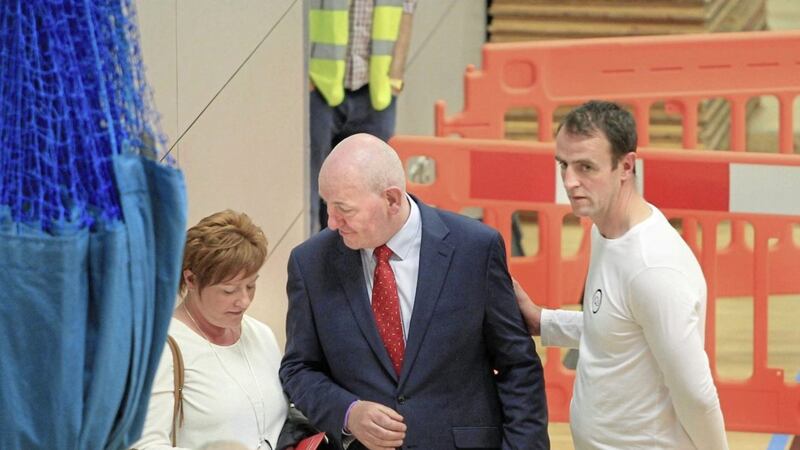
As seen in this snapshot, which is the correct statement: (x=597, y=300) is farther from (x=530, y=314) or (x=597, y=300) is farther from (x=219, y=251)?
(x=219, y=251)

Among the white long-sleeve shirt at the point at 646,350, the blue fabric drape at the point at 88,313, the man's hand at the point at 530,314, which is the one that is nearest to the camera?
the blue fabric drape at the point at 88,313

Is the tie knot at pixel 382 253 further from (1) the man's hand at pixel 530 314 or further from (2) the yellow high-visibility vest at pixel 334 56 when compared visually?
(2) the yellow high-visibility vest at pixel 334 56

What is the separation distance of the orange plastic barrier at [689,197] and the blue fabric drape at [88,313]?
12.6 feet

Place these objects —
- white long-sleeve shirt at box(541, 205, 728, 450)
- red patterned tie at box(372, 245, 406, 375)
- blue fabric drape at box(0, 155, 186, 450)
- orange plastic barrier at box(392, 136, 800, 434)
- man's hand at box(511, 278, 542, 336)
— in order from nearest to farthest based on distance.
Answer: blue fabric drape at box(0, 155, 186, 450)
white long-sleeve shirt at box(541, 205, 728, 450)
red patterned tie at box(372, 245, 406, 375)
man's hand at box(511, 278, 542, 336)
orange plastic barrier at box(392, 136, 800, 434)

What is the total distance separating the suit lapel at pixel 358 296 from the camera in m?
3.69

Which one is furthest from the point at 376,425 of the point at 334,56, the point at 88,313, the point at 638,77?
the point at 638,77

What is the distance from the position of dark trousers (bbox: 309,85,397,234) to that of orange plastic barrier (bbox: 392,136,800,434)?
4.50ft

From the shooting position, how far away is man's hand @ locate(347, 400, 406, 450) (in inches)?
142

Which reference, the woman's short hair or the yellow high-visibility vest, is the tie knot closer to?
the woman's short hair

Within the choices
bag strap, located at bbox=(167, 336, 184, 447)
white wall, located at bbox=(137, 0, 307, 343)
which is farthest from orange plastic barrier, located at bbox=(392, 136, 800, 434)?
bag strap, located at bbox=(167, 336, 184, 447)

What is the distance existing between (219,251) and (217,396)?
36 centimetres

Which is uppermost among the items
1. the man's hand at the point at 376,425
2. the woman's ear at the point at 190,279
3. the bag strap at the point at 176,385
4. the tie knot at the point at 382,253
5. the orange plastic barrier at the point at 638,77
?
the orange plastic barrier at the point at 638,77

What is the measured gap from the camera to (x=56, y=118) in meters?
1.90

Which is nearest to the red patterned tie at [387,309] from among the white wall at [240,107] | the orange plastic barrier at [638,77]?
the white wall at [240,107]
